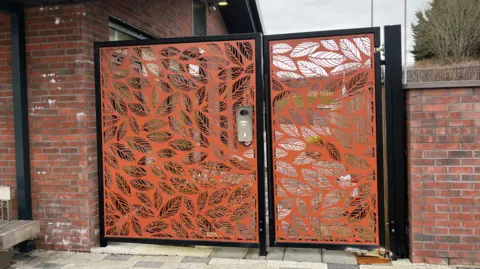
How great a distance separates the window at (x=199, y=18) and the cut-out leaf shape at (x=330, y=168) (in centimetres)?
476

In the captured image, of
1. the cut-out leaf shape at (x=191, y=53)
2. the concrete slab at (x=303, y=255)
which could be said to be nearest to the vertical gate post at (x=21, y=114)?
the cut-out leaf shape at (x=191, y=53)

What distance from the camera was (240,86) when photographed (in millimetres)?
3838

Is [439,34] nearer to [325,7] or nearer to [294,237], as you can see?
[325,7]

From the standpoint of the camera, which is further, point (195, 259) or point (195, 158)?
point (195, 158)

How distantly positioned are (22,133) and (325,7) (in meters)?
22.1

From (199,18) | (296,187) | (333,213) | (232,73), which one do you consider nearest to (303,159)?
(296,187)

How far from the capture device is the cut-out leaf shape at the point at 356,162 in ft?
12.1

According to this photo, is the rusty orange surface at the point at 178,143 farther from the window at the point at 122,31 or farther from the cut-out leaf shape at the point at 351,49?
the cut-out leaf shape at the point at 351,49

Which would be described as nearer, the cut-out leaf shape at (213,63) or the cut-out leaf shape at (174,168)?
the cut-out leaf shape at (213,63)

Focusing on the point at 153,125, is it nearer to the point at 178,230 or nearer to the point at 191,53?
the point at 191,53

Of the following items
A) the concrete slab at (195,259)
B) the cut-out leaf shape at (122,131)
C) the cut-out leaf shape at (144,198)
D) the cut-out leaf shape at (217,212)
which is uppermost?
the cut-out leaf shape at (122,131)

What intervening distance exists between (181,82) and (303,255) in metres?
2.07

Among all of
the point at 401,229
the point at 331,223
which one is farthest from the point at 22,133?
the point at 401,229

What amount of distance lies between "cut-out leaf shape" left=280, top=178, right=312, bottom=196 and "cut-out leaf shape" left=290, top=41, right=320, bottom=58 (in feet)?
3.82
